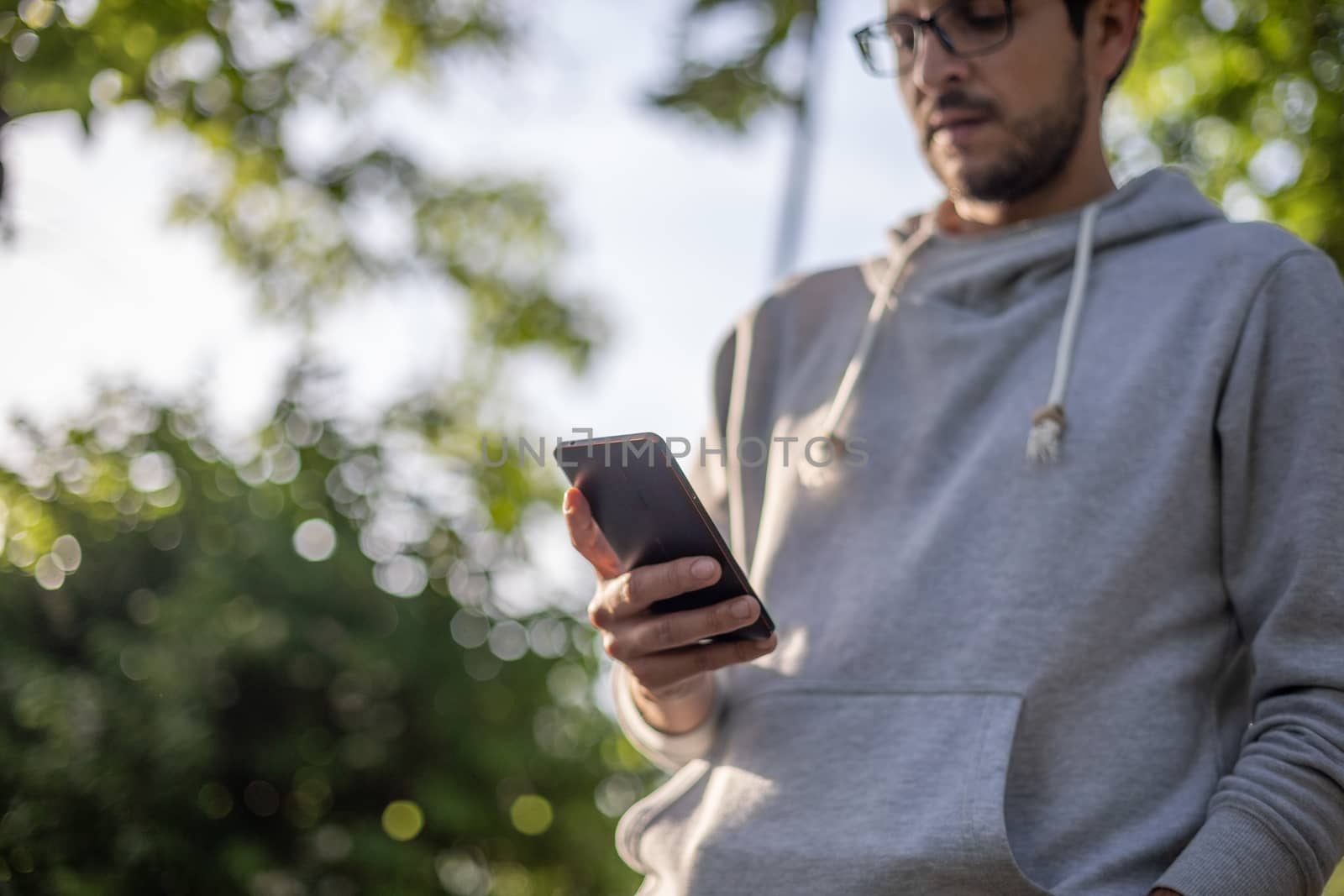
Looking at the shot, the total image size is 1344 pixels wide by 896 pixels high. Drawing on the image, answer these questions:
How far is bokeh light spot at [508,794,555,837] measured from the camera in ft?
12.5

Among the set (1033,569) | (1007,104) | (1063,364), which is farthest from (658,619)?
(1007,104)

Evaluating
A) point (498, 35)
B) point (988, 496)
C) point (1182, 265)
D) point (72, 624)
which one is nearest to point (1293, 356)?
point (1182, 265)

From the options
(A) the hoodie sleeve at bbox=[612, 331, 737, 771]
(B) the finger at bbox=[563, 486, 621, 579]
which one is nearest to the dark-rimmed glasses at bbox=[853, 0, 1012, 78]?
(A) the hoodie sleeve at bbox=[612, 331, 737, 771]

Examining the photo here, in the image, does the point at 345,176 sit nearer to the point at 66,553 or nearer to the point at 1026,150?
the point at 66,553

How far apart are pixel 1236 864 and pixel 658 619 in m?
0.62

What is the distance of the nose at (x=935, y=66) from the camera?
1562 millimetres

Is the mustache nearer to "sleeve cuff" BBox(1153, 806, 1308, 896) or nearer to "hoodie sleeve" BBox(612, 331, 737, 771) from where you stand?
"hoodie sleeve" BBox(612, 331, 737, 771)

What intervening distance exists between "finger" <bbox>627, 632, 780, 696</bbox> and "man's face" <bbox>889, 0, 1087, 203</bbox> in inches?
27.4

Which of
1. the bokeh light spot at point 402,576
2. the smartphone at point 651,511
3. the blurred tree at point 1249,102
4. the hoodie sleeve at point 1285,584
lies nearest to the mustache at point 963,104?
the hoodie sleeve at point 1285,584

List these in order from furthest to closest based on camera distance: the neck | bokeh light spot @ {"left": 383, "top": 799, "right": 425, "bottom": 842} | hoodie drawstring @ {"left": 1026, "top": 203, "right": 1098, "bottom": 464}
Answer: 1. bokeh light spot @ {"left": 383, "top": 799, "right": 425, "bottom": 842}
2. the neck
3. hoodie drawstring @ {"left": 1026, "top": 203, "right": 1098, "bottom": 464}

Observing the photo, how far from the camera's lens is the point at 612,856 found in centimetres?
388

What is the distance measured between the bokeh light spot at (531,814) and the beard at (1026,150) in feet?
9.18

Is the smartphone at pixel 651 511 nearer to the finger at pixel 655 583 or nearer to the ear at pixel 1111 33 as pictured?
the finger at pixel 655 583

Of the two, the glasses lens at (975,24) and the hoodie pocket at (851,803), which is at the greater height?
the glasses lens at (975,24)
